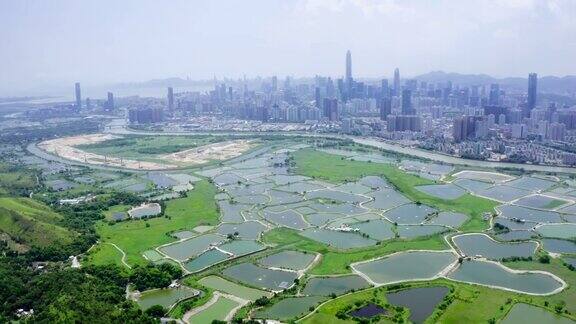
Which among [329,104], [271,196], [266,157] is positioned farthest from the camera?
[329,104]

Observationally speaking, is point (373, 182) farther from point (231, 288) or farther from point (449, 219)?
point (231, 288)

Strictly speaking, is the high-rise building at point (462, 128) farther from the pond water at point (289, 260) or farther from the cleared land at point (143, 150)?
the pond water at point (289, 260)

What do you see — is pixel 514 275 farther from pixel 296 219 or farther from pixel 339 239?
pixel 296 219

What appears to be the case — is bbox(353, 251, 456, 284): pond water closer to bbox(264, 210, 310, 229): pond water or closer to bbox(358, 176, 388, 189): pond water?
bbox(264, 210, 310, 229): pond water

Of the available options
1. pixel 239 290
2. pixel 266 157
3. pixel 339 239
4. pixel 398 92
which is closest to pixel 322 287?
pixel 239 290

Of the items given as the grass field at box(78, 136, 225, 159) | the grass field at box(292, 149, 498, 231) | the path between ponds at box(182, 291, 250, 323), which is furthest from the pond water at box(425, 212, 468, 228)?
the grass field at box(78, 136, 225, 159)
